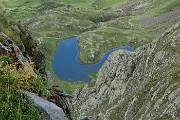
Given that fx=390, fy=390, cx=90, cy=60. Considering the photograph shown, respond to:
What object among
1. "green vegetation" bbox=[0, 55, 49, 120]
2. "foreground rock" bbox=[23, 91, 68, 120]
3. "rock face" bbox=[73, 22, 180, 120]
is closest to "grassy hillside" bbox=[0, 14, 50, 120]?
"green vegetation" bbox=[0, 55, 49, 120]

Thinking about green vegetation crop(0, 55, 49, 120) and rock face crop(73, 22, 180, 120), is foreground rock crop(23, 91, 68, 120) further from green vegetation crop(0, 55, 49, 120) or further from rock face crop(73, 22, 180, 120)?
rock face crop(73, 22, 180, 120)

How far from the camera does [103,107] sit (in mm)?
169000

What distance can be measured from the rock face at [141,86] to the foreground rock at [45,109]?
60.1 m

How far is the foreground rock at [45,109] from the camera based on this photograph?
1968 centimetres

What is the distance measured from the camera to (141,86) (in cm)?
13950

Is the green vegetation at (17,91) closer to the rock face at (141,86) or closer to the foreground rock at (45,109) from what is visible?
the foreground rock at (45,109)

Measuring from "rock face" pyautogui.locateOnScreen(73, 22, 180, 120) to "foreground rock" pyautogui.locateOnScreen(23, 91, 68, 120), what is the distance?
197ft

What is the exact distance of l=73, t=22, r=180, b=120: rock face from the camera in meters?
106

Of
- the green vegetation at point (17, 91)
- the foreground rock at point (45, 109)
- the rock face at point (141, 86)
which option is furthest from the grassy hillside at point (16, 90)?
the rock face at point (141, 86)

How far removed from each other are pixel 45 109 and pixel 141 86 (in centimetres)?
12150

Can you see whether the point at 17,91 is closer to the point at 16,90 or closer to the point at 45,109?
the point at 16,90

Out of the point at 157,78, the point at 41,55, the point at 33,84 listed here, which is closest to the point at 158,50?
the point at 157,78

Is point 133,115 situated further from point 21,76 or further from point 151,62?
point 21,76

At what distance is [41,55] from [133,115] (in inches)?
3225
